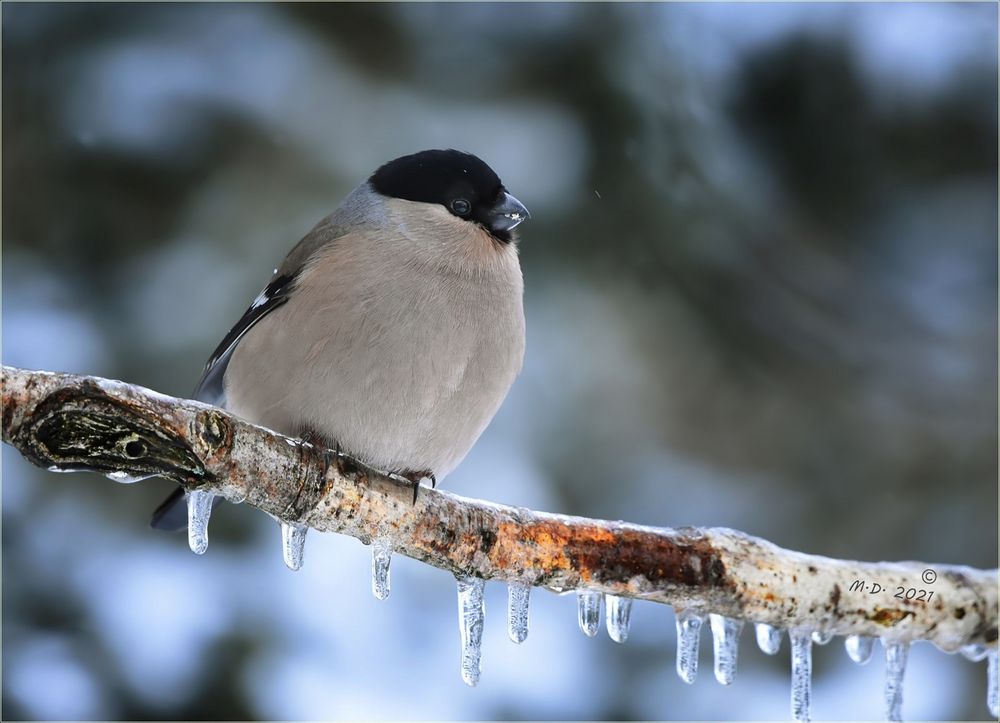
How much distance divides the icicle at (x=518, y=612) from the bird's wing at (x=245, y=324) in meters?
1.29

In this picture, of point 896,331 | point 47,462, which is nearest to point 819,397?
point 896,331

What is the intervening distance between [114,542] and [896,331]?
3827mm

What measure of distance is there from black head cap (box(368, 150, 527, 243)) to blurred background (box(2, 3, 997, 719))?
1.02 m

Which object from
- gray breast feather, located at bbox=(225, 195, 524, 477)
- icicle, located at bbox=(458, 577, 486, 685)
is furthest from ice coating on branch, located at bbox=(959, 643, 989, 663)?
gray breast feather, located at bbox=(225, 195, 524, 477)

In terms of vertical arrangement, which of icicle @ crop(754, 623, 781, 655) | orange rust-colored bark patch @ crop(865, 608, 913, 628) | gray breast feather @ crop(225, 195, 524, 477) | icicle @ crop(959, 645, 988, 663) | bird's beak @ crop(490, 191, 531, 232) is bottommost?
icicle @ crop(754, 623, 781, 655)

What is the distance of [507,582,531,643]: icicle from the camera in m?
2.93

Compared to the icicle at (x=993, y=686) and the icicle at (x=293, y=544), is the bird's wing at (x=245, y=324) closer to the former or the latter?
the icicle at (x=293, y=544)

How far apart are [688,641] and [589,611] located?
0.32m

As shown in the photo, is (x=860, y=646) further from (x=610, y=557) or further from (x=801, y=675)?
(x=610, y=557)

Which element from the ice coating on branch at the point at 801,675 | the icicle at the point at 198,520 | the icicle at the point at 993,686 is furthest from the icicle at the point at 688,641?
the icicle at the point at 198,520

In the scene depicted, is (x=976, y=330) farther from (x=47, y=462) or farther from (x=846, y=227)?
(x=47, y=462)

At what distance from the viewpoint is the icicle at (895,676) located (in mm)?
3133

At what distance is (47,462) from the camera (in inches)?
84.2

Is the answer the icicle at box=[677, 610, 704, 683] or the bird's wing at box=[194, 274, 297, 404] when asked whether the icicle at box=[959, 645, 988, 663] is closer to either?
the icicle at box=[677, 610, 704, 683]
